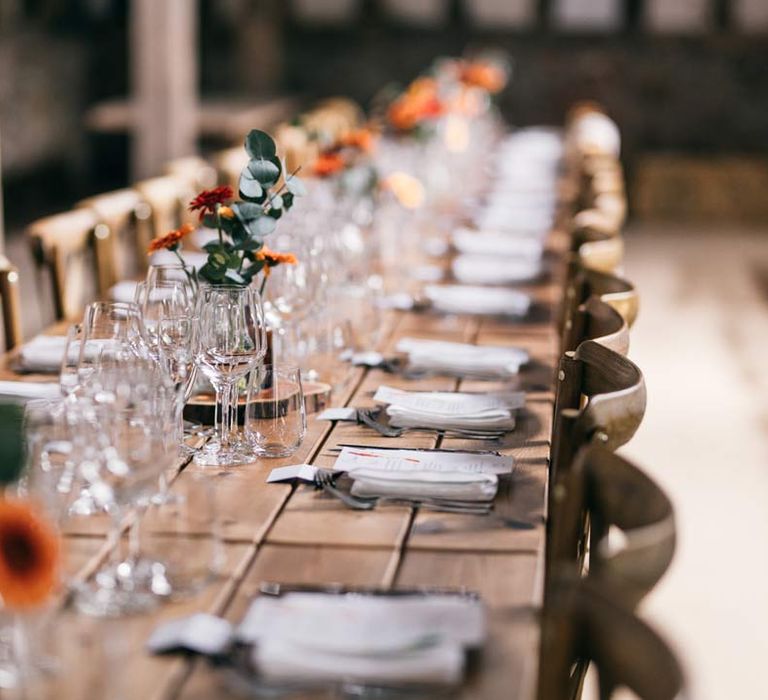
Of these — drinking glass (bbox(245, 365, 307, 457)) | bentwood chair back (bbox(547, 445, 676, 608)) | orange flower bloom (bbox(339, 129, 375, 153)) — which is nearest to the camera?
bentwood chair back (bbox(547, 445, 676, 608))

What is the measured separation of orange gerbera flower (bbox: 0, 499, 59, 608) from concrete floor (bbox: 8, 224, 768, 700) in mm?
624

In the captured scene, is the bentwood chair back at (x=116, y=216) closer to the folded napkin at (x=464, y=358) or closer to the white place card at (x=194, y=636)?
the folded napkin at (x=464, y=358)

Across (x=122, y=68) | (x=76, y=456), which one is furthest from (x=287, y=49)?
(x=76, y=456)

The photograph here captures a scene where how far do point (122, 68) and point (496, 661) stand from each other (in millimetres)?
10836

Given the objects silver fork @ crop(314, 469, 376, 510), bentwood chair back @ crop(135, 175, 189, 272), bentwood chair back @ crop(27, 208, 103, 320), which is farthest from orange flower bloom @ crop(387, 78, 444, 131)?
silver fork @ crop(314, 469, 376, 510)

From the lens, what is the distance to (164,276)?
7.57 ft

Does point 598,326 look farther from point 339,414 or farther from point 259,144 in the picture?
point 259,144

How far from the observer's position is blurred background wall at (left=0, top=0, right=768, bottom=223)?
11.1 m

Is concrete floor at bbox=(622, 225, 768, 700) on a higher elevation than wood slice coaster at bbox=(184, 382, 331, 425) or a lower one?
lower

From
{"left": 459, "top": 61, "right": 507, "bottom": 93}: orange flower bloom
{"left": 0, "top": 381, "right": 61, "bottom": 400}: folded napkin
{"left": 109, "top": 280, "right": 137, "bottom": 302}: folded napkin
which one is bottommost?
{"left": 0, "top": 381, "right": 61, "bottom": 400}: folded napkin

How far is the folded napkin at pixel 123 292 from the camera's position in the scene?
3275 millimetres

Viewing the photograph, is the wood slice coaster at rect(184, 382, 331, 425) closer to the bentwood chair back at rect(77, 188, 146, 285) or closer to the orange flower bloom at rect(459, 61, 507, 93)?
the bentwood chair back at rect(77, 188, 146, 285)

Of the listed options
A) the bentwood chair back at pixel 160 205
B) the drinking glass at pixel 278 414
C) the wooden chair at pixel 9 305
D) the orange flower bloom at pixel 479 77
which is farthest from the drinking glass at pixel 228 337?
the orange flower bloom at pixel 479 77

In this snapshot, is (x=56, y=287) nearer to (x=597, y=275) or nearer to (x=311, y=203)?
(x=311, y=203)
